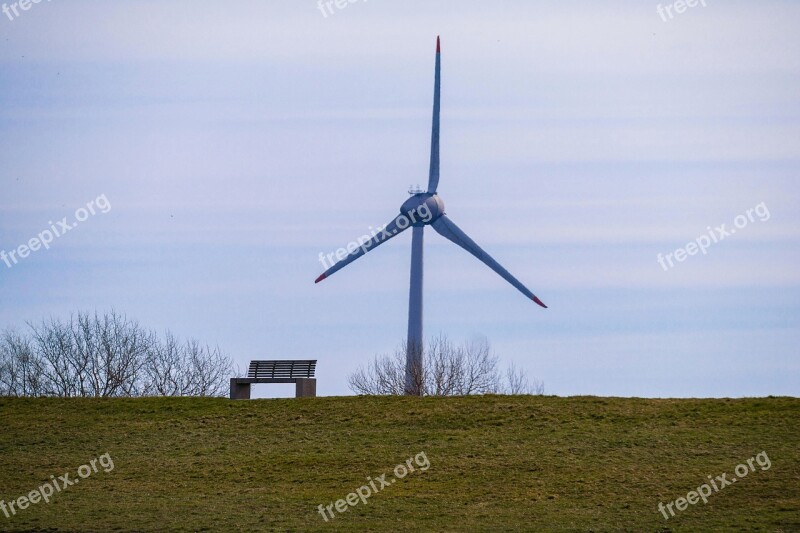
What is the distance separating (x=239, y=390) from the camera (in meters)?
44.2

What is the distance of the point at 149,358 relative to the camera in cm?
6431

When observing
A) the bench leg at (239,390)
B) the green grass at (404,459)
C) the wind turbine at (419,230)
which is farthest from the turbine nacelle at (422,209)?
the green grass at (404,459)

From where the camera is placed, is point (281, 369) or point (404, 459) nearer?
point (404, 459)

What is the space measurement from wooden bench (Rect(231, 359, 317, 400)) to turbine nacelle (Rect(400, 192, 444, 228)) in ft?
50.0

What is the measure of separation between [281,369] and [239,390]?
1614 millimetres

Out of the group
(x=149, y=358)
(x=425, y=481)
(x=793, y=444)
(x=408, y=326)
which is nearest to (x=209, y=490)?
(x=425, y=481)

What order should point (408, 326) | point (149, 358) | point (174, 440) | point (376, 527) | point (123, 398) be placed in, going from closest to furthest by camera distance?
point (376, 527)
point (174, 440)
point (123, 398)
point (408, 326)
point (149, 358)

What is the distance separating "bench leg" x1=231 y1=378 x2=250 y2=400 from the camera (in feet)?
145

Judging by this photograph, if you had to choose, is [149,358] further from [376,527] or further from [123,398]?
[376,527]

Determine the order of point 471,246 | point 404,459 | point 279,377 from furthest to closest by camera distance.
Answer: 1. point 471,246
2. point 279,377
3. point 404,459

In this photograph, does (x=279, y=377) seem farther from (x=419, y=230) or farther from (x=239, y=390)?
(x=419, y=230)

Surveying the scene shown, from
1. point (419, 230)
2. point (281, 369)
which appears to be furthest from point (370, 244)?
point (281, 369)

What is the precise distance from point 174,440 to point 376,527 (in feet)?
36.1

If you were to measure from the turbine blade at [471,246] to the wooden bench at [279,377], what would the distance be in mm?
→ 14151
